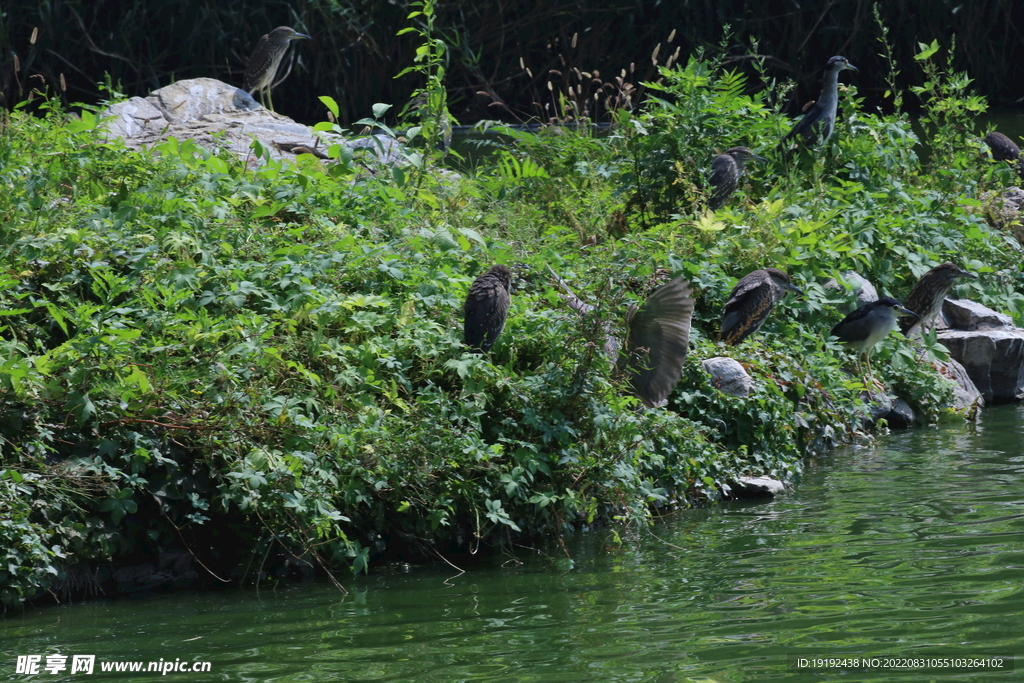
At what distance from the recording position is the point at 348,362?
229 inches

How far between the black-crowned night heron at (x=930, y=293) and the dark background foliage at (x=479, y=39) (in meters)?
11.1

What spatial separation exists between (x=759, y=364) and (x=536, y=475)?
2195mm

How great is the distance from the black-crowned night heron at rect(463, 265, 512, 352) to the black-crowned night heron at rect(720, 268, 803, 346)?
6.19 feet

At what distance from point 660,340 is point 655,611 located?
223cm

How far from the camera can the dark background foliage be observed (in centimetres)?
1897

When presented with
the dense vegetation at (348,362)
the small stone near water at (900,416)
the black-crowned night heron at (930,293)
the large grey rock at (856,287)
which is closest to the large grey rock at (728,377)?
the dense vegetation at (348,362)

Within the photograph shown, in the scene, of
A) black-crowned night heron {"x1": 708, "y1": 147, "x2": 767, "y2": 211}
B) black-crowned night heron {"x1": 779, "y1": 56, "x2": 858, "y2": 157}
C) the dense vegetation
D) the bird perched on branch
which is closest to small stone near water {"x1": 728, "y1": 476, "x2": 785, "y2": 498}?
the dense vegetation

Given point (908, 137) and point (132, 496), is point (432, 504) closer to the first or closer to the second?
point (132, 496)

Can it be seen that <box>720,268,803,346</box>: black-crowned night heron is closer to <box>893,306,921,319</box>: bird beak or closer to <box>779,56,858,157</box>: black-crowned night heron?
<box>893,306,921,319</box>: bird beak

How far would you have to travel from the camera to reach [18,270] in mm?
6020

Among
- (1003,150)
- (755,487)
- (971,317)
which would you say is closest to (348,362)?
(755,487)

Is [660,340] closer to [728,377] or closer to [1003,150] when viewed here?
[728,377]

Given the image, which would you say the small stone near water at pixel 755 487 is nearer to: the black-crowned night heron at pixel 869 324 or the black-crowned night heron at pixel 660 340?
the black-crowned night heron at pixel 660 340

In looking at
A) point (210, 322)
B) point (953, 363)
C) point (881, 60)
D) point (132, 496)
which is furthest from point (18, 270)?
point (881, 60)
